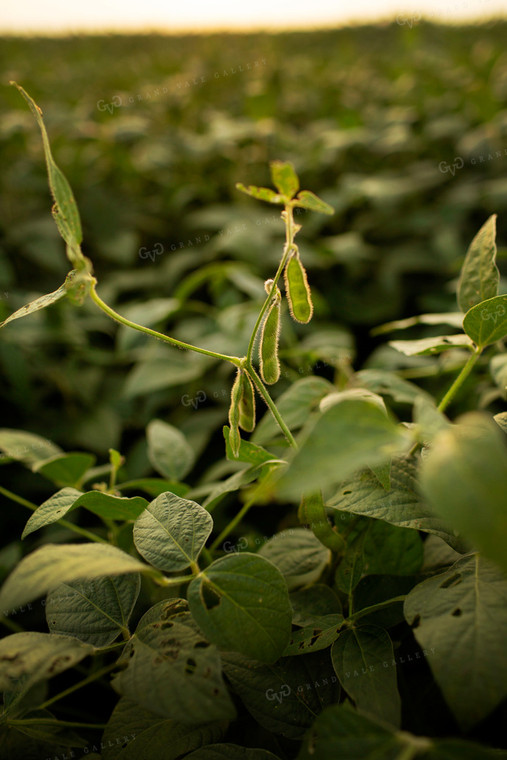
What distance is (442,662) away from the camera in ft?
1.41

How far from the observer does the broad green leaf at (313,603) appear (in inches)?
24.3

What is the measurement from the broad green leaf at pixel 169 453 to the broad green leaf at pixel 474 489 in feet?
1.85

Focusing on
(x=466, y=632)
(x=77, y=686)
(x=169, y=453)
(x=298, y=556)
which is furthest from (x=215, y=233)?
(x=466, y=632)

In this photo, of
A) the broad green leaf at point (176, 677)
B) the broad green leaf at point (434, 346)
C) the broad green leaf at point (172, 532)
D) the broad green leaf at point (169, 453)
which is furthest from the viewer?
the broad green leaf at point (169, 453)

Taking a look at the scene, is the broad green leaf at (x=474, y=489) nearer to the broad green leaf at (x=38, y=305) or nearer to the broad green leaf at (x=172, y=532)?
the broad green leaf at (x=172, y=532)

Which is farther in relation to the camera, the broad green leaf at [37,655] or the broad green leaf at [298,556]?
the broad green leaf at [298,556]

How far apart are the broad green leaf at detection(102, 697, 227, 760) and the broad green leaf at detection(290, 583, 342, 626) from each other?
0.15 metres

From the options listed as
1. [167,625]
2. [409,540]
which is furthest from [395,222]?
[167,625]

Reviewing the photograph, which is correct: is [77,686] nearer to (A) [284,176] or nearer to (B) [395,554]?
(B) [395,554]

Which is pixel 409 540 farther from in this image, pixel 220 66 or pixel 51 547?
pixel 220 66

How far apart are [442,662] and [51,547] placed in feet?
1.17

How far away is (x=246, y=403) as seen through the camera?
598 millimetres

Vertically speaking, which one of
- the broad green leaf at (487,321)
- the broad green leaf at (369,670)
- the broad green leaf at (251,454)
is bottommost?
the broad green leaf at (369,670)

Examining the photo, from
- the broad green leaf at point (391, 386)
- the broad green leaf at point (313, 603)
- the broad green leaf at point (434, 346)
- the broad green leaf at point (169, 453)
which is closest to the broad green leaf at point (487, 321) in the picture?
the broad green leaf at point (434, 346)
